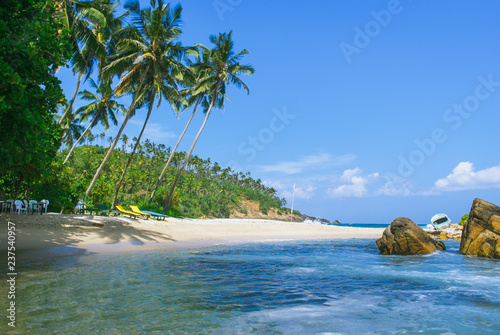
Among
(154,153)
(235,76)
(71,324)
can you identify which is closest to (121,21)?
(235,76)

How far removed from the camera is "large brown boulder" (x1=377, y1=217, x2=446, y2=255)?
14.4 metres

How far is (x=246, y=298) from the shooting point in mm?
6145

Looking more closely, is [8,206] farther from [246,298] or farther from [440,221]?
[440,221]

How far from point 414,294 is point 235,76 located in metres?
26.6

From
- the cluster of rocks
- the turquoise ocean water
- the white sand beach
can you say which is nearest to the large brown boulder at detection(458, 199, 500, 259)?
the cluster of rocks

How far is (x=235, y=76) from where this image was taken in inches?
1192

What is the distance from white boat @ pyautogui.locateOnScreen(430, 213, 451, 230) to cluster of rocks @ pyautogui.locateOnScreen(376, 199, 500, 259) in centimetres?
2269

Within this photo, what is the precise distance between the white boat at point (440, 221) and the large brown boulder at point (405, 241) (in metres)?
23.4

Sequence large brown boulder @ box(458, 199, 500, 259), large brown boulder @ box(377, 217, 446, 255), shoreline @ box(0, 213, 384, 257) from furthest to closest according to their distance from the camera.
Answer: large brown boulder @ box(377, 217, 446, 255)
large brown boulder @ box(458, 199, 500, 259)
shoreline @ box(0, 213, 384, 257)

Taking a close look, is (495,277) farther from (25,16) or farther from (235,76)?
(235,76)

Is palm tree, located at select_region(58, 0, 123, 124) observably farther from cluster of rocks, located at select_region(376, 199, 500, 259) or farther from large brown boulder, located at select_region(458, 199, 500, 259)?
large brown boulder, located at select_region(458, 199, 500, 259)

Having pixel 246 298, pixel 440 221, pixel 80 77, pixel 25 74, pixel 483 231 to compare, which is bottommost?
pixel 246 298

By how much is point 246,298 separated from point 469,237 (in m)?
13.5

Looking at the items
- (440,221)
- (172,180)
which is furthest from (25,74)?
(172,180)
